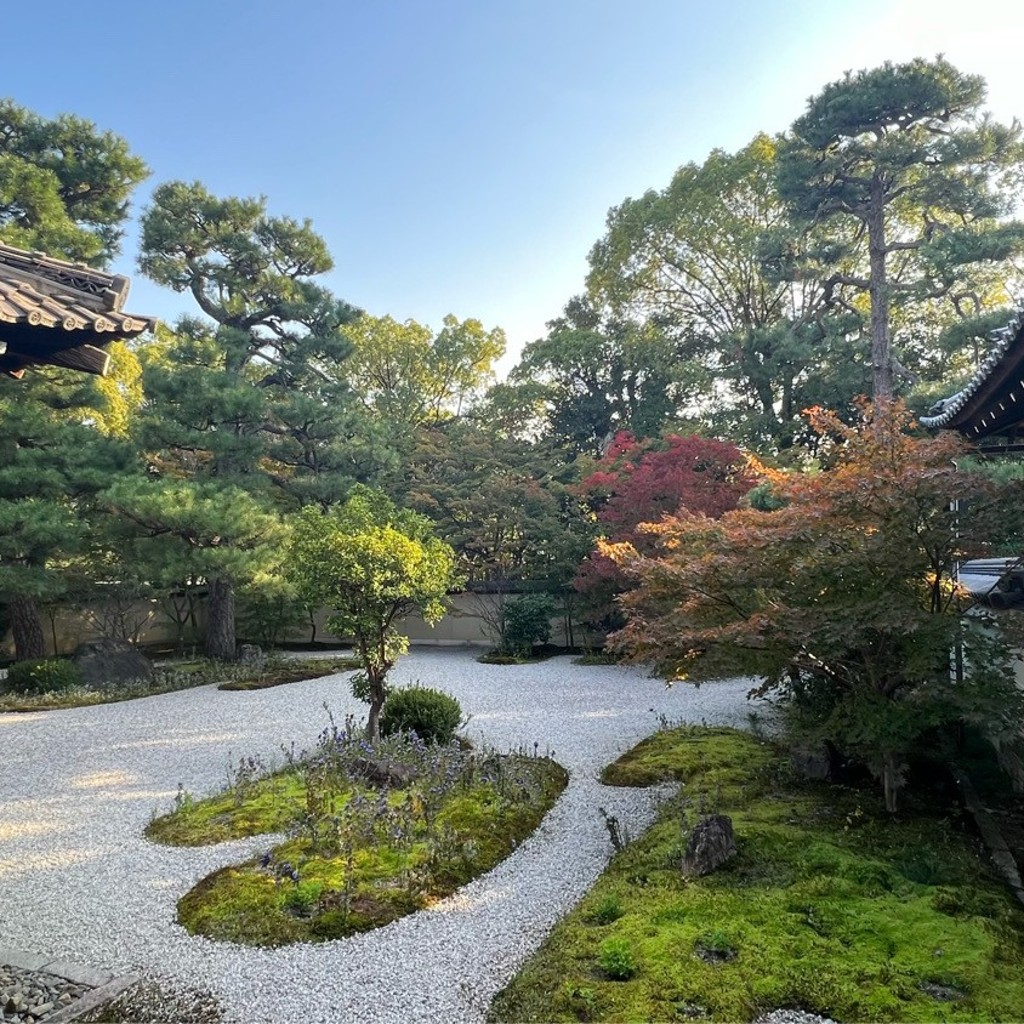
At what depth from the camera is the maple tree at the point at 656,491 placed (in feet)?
40.1

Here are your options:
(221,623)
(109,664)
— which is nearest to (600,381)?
(221,623)

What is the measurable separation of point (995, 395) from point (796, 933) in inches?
140

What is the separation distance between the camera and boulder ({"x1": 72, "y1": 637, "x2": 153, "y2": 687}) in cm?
1157

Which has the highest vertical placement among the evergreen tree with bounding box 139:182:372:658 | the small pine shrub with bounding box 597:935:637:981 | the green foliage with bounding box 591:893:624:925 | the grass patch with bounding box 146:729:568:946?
the evergreen tree with bounding box 139:182:372:658

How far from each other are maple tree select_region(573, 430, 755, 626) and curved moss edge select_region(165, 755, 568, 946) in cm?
780

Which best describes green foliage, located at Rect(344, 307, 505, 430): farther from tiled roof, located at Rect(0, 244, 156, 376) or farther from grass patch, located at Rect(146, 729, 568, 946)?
tiled roof, located at Rect(0, 244, 156, 376)

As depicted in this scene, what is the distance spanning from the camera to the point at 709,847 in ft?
13.2

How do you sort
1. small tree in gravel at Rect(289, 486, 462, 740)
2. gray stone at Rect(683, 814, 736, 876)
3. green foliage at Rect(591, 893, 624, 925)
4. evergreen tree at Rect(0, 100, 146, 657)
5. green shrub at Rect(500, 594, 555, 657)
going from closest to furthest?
green foliage at Rect(591, 893, 624, 925)
gray stone at Rect(683, 814, 736, 876)
small tree in gravel at Rect(289, 486, 462, 740)
evergreen tree at Rect(0, 100, 146, 657)
green shrub at Rect(500, 594, 555, 657)

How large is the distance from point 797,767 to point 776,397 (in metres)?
14.8

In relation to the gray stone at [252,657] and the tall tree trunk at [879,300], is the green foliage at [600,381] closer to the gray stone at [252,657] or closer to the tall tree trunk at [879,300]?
the tall tree trunk at [879,300]

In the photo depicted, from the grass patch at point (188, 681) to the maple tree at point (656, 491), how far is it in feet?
16.7

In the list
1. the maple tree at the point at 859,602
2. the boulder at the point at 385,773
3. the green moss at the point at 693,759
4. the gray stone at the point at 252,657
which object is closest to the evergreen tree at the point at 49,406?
the gray stone at the point at 252,657

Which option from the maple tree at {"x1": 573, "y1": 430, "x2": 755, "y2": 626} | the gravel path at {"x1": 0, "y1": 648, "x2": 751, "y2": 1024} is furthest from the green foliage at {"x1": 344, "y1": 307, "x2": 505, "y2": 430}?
the gravel path at {"x1": 0, "y1": 648, "x2": 751, "y2": 1024}

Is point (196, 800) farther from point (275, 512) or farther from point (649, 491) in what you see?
point (649, 491)
